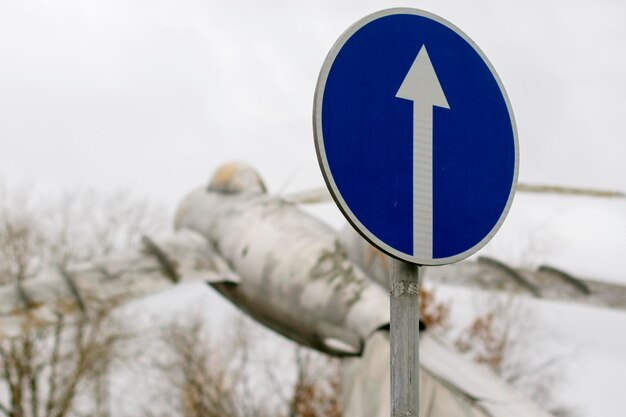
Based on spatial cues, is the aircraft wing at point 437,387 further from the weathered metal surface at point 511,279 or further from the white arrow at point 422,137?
the white arrow at point 422,137

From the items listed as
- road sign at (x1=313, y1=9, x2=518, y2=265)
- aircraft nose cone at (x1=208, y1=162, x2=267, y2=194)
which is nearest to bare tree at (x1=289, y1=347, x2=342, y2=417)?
aircraft nose cone at (x1=208, y1=162, x2=267, y2=194)

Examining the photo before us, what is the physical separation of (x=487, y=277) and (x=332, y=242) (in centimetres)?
121

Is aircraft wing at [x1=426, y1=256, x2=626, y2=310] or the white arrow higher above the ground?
the white arrow

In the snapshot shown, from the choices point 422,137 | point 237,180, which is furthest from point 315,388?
point 422,137

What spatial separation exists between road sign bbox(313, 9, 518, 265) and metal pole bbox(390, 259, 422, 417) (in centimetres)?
8

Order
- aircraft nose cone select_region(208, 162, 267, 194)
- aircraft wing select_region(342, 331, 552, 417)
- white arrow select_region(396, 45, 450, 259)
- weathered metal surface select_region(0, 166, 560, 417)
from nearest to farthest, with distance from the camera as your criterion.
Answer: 1. white arrow select_region(396, 45, 450, 259)
2. aircraft wing select_region(342, 331, 552, 417)
3. weathered metal surface select_region(0, 166, 560, 417)
4. aircraft nose cone select_region(208, 162, 267, 194)

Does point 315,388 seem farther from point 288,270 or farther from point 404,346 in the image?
point 404,346

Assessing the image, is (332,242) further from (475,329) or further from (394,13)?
(475,329)

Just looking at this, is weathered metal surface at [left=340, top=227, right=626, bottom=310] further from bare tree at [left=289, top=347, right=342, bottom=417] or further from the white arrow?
bare tree at [left=289, top=347, right=342, bottom=417]

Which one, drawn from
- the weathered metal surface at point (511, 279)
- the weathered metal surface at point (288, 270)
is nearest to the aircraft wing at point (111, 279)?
the weathered metal surface at point (288, 270)

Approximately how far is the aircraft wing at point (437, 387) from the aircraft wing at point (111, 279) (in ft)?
5.08

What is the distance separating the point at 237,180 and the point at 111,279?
1411 mm

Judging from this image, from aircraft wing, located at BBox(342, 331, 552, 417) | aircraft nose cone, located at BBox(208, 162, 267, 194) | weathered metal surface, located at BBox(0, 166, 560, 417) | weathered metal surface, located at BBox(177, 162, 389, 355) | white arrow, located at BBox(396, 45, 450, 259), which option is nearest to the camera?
white arrow, located at BBox(396, 45, 450, 259)

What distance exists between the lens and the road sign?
2.12 meters
